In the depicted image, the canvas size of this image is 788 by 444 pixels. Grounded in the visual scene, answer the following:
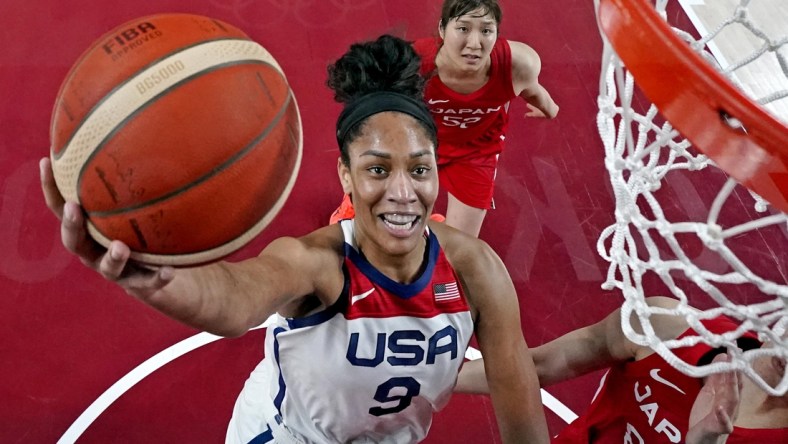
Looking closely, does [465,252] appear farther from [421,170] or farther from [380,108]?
[380,108]

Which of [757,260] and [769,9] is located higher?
[769,9]

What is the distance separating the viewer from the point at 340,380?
204 cm

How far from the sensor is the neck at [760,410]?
1.96 m

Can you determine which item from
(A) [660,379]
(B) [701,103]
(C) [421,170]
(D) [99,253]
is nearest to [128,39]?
(D) [99,253]

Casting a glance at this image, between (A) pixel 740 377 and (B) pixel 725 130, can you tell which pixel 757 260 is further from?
(B) pixel 725 130

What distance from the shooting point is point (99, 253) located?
4.99 ft

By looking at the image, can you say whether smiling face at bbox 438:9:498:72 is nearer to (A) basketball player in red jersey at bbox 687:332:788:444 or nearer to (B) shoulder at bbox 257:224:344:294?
(B) shoulder at bbox 257:224:344:294

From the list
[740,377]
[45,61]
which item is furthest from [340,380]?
[45,61]

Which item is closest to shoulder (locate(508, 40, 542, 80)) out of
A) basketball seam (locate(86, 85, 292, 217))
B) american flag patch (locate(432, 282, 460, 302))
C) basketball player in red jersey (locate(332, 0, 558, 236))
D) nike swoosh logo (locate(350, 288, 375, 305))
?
basketball player in red jersey (locate(332, 0, 558, 236))

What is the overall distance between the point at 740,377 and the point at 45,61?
157 inches

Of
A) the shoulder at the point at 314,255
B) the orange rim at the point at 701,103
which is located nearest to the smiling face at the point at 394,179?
the shoulder at the point at 314,255

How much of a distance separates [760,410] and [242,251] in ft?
8.28

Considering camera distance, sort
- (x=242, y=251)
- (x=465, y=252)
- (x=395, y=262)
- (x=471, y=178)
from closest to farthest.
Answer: (x=395, y=262), (x=465, y=252), (x=471, y=178), (x=242, y=251)

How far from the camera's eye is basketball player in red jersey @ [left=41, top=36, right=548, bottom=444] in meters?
2.01
